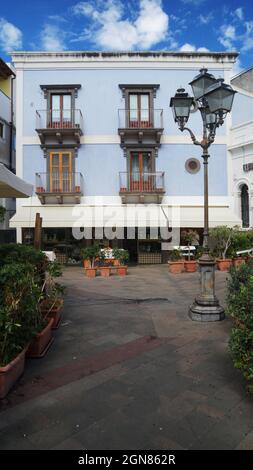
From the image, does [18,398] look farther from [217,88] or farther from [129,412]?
[217,88]

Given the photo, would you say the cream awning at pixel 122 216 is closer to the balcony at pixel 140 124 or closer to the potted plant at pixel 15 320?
the balcony at pixel 140 124

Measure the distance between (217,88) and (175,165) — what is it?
35.5 ft

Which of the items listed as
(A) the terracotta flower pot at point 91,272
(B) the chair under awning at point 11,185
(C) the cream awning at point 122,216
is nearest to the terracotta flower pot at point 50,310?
(B) the chair under awning at point 11,185

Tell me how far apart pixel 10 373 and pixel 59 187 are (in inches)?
519

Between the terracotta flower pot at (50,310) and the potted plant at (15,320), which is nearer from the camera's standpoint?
the potted plant at (15,320)

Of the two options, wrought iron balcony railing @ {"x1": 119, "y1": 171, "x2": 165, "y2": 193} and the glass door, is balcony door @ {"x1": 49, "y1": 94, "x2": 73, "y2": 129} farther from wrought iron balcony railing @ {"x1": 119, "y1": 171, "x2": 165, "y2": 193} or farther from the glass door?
wrought iron balcony railing @ {"x1": 119, "y1": 171, "x2": 165, "y2": 193}

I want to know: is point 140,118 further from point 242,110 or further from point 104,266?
point 104,266

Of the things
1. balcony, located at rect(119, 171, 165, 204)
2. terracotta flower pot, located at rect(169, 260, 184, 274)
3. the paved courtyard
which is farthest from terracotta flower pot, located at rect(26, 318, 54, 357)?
balcony, located at rect(119, 171, 165, 204)

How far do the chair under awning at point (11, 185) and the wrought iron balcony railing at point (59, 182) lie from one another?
9.10 meters

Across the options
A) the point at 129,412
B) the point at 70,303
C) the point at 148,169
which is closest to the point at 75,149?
the point at 148,169

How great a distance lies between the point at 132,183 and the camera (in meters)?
15.9

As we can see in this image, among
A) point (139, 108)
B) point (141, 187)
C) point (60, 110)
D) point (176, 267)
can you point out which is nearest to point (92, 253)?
point (176, 267)

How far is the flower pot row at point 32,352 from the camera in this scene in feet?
10.4
